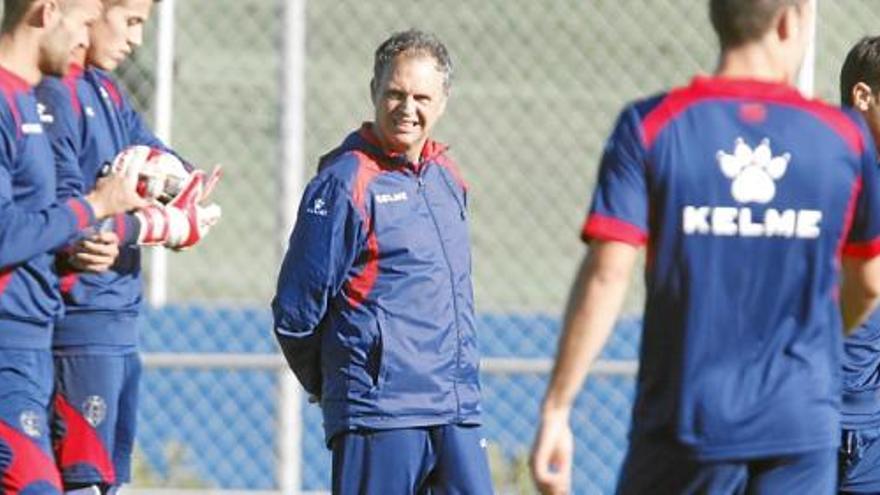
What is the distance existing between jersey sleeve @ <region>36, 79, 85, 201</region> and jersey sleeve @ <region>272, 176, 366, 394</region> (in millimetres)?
681

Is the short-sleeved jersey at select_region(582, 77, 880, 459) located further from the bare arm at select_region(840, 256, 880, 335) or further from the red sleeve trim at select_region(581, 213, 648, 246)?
the bare arm at select_region(840, 256, 880, 335)

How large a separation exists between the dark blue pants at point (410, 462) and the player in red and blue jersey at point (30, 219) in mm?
997

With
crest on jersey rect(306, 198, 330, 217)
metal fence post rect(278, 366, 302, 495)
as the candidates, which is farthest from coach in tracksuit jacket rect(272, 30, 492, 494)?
metal fence post rect(278, 366, 302, 495)

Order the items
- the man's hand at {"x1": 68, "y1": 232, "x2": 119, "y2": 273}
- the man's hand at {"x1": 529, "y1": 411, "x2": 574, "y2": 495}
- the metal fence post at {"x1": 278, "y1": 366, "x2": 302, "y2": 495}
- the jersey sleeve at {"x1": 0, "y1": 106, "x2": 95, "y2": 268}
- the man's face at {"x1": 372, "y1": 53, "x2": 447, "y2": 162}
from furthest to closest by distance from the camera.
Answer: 1. the metal fence post at {"x1": 278, "y1": 366, "x2": 302, "y2": 495}
2. the man's face at {"x1": 372, "y1": 53, "x2": 447, "y2": 162}
3. the man's hand at {"x1": 68, "y1": 232, "x2": 119, "y2": 273}
4. the jersey sleeve at {"x1": 0, "y1": 106, "x2": 95, "y2": 268}
5. the man's hand at {"x1": 529, "y1": 411, "x2": 574, "y2": 495}

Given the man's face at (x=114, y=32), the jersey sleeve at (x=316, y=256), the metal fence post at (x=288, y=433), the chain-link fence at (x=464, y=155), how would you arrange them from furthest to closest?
the chain-link fence at (x=464, y=155)
the metal fence post at (x=288, y=433)
the man's face at (x=114, y=32)
the jersey sleeve at (x=316, y=256)

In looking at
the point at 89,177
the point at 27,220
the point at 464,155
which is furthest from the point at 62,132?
the point at 464,155

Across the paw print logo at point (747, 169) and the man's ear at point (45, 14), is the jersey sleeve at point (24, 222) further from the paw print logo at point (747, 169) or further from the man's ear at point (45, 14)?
the paw print logo at point (747, 169)

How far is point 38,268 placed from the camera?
630 cm

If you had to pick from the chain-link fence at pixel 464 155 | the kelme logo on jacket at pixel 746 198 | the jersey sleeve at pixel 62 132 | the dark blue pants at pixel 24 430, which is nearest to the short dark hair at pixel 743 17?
the kelme logo on jacket at pixel 746 198

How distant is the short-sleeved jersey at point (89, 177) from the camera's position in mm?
6766

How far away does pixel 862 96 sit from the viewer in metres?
6.74

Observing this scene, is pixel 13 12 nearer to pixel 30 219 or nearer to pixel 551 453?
pixel 30 219

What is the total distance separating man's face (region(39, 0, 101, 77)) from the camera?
6.22 metres

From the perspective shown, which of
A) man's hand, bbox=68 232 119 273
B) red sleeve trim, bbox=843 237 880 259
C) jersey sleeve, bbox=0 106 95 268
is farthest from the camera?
man's hand, bbox=68 232 119 273
